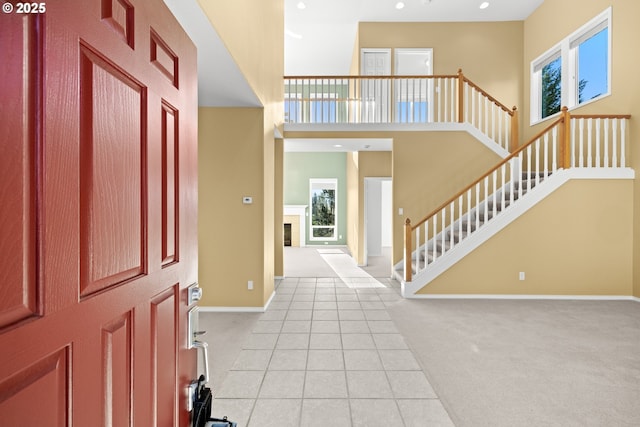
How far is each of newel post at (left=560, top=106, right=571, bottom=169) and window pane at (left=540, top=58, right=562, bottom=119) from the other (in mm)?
2012

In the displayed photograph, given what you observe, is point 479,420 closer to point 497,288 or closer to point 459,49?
point 497,288

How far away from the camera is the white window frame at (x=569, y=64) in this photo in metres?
5.32

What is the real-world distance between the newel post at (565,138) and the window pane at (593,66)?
1.24 meters

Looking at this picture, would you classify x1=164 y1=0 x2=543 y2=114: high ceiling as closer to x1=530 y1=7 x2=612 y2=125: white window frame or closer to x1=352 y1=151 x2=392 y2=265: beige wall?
x1=530 y1=7 x2=612 y2=125: white window frame

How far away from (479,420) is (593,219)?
4.22 meters

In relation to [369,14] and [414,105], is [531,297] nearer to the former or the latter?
[414,105]

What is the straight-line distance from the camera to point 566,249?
4.89 metres

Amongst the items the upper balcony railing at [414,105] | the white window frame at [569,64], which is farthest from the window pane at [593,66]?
the upper balcony railing at [414,105]

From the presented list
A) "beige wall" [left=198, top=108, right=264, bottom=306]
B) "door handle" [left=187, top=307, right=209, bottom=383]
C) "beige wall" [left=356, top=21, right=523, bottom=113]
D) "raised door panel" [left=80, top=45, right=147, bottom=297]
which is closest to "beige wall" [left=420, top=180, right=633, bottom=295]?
"beige wall" [left=198, top=108, right=264, bottom=306]

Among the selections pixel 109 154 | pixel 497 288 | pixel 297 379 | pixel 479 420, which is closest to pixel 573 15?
pixel 497 288

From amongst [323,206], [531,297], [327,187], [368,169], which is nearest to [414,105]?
[368,169]

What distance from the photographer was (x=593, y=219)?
4.86 meters

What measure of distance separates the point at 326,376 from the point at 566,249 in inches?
168

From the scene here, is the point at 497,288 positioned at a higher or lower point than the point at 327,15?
lower
